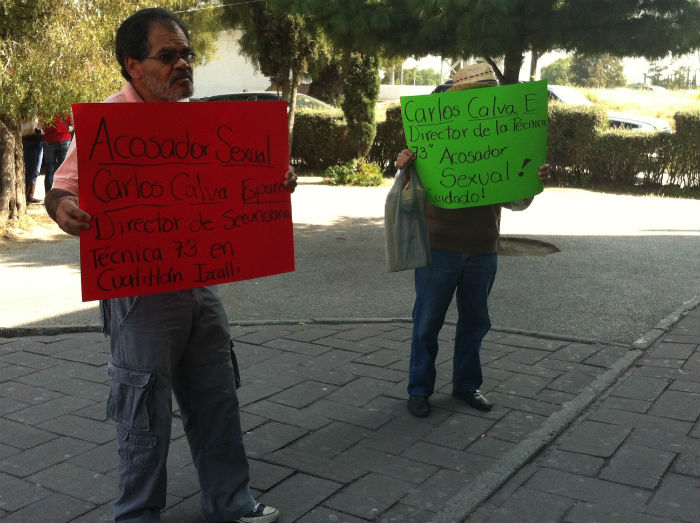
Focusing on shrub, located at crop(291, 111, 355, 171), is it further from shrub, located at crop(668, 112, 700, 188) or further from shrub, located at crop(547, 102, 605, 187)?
shrub, located at crop(668, 112, 700, 188)

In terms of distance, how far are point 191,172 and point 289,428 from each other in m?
1.71

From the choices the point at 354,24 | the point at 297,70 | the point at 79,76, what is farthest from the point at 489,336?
the point at 297,70

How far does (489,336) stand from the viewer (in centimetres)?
603

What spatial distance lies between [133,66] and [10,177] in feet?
29.7

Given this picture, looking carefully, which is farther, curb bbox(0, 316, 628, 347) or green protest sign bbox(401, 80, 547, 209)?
curb bbox(0, 316, 628, 347)

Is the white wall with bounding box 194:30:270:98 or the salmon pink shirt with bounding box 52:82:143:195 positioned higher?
the white wall with bounding box 194:30:270:98

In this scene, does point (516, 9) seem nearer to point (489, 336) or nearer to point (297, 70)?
point (489, 336)

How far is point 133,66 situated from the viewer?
2969 millimetres

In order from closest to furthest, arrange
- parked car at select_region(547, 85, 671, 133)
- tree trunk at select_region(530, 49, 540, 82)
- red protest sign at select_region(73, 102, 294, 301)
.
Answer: red protest sign at select_region(73, 102, 294, 301), tree trunk at select_region(530, 49, 540, 82), parked car at select_region(547, 85, 671, 133)

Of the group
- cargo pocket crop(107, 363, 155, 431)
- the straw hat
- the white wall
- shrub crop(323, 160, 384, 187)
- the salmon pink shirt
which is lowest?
cargo pocket crop(107, 363, 155, 431)

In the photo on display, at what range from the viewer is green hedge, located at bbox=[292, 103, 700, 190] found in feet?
51.0

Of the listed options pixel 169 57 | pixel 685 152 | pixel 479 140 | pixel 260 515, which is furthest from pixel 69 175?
pixel 685 152

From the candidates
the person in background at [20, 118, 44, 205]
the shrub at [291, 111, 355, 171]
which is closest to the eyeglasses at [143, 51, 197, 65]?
the person in background at [20, 118, 44, 205]

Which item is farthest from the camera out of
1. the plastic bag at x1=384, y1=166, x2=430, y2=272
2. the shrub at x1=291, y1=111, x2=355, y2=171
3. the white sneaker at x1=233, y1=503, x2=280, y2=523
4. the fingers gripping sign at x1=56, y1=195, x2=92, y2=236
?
the shrub at x1=291, y1=111, x2=355, y2=171
